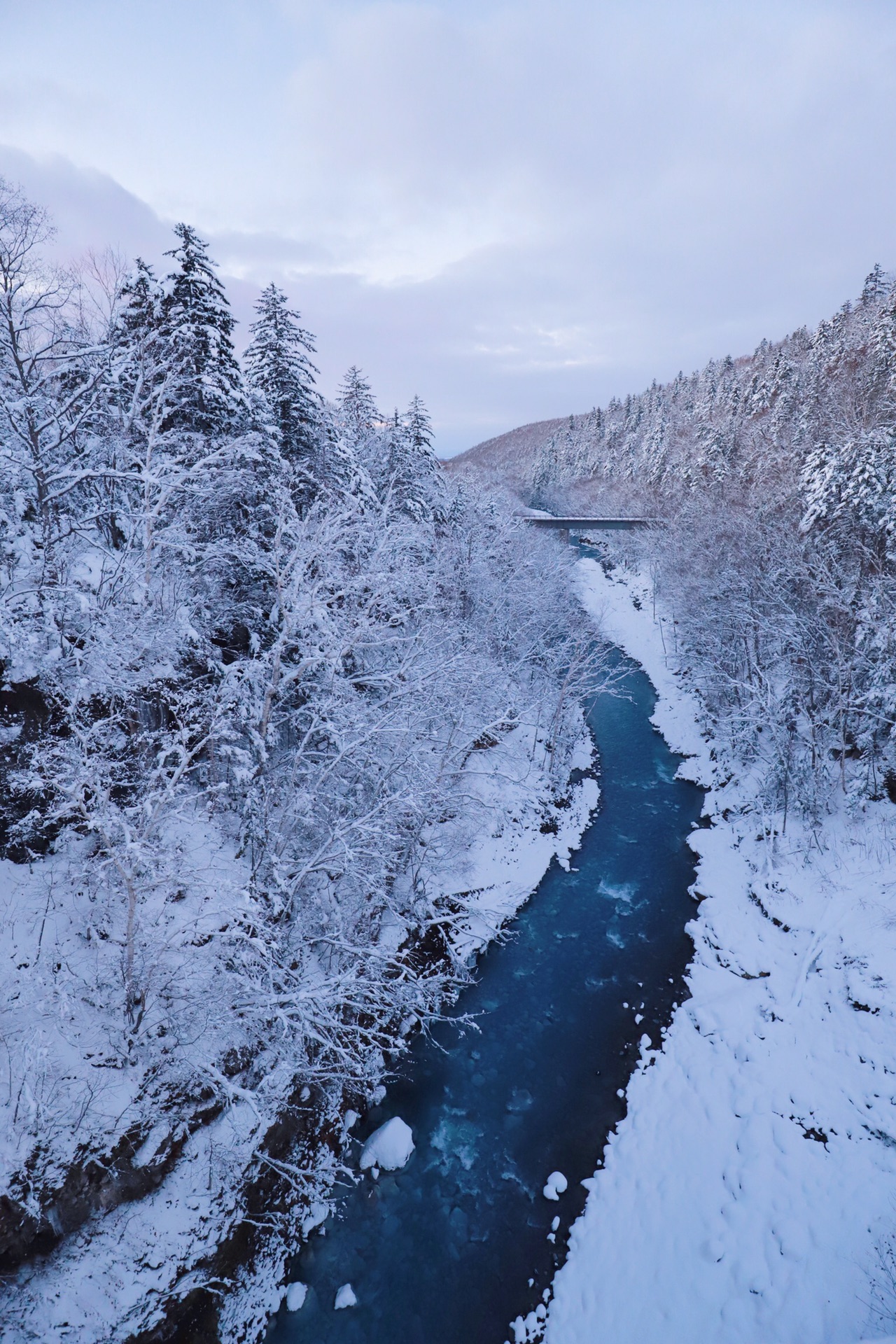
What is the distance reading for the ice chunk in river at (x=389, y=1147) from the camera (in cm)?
983

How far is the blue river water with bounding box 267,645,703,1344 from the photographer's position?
8.17 m

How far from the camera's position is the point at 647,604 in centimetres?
4269

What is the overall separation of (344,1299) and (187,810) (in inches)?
359

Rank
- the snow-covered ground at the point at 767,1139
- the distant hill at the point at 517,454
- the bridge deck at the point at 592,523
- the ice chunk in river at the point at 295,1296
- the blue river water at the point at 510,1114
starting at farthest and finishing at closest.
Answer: the distant hill at the point at 517,454, the bridge deck at the point at 592,523, the blue river water at the point at 510,1114, the ice chunk in river at the point at 295,1296, the snow-covered ground at the point at 767,1139

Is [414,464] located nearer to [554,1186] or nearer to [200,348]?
[200,348]

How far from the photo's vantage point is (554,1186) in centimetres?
945

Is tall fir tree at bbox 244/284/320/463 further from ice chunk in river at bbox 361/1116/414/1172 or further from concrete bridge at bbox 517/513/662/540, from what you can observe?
concrete bridge at bbox 517/513/662/540

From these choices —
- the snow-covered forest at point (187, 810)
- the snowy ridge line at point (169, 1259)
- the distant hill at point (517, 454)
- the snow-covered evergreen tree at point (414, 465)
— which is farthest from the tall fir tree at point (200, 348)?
the distant hill at point (517, 454)

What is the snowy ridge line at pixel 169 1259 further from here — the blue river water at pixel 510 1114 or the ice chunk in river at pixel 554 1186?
the ice chunk in river at pixel 554 1186

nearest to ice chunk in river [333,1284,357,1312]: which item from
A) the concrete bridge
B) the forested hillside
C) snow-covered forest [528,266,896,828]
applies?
snow-covered forest [528,266,896,828]

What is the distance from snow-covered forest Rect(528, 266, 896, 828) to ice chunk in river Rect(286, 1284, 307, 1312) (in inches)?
607

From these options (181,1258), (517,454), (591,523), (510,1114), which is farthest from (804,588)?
(517,454)

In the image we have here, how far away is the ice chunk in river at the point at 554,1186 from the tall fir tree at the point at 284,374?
18.7 meters

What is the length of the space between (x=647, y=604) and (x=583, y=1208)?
3930 cm
